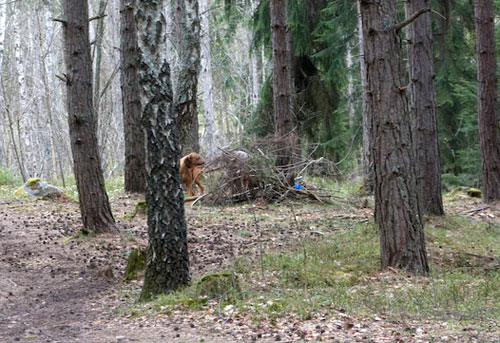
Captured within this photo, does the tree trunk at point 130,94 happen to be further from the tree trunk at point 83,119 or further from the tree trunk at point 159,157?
the tree trunk at point 159,157

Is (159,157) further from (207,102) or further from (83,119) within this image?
(207,102)

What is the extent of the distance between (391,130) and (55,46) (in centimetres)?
3921

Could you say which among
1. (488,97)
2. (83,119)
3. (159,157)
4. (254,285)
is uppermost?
(488,97)

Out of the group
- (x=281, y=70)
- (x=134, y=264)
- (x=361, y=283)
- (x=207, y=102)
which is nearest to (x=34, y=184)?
(x=281, y=70)

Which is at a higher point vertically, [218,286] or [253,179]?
[253,179]

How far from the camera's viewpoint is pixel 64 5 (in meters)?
10.5

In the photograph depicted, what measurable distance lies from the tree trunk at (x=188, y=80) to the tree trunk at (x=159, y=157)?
29.9ft

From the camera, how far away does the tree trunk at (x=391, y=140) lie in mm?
7758

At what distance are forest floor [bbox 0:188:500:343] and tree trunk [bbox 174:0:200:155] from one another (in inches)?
150

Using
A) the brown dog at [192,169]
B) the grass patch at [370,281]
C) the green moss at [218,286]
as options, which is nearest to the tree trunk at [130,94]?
the brown dog at [192,169]

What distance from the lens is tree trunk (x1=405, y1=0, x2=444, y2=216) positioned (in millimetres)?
11742

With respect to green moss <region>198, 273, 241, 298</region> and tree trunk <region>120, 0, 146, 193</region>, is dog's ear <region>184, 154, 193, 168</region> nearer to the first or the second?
tree trunk <region>120, 0, 146, 193</region>

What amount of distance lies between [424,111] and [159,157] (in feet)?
22.4

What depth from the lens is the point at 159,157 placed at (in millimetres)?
6828
